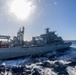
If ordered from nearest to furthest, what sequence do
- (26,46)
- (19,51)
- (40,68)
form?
(40,68) → (19,51) → (26,46)

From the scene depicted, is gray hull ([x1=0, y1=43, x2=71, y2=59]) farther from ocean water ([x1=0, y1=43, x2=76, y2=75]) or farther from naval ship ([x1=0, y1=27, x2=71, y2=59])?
ocean water ([x1=0, y1=43, x2=76, y2=75])

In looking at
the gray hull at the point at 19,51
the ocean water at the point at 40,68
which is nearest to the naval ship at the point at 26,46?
the gray hull at the point at 19,51

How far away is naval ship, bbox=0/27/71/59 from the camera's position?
48878 millimetres

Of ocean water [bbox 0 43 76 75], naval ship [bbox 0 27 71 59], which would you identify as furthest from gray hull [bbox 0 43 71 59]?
ocean water [bbox 0 43 76 75]

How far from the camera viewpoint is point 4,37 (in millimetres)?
51188

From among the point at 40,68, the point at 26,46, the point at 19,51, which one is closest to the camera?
the point at 40,68

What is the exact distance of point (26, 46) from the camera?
5566cm

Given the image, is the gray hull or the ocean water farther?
the gray hull

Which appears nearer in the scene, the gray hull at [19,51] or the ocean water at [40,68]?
the ocean water at [40,68]

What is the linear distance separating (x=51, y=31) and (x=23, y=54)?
29000 millimetres

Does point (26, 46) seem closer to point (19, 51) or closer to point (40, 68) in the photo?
point (19, 51)

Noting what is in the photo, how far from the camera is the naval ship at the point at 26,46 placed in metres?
48.9

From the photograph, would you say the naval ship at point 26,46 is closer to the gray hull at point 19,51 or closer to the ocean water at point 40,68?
the gray hull at point 19,51

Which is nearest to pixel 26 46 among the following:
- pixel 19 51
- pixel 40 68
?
pixel 19 51
